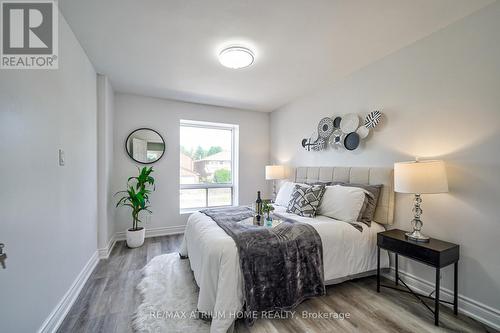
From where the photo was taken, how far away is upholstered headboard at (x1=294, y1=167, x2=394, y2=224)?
2.34 m

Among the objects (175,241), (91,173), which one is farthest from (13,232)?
(175,241)

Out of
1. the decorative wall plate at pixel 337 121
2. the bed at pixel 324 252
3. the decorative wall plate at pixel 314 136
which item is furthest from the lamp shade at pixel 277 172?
the decorative wall plate at pixel 337 121

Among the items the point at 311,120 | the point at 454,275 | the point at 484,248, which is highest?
the point at 311,120

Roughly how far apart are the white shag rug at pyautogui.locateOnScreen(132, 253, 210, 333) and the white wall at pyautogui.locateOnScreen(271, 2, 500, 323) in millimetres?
2257

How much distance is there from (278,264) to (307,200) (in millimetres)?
1048

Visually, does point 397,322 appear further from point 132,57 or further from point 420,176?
point 132,57

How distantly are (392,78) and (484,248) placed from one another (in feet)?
6.06

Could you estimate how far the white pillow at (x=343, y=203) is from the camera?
230cm

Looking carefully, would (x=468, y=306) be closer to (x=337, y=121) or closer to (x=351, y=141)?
(x=351, y=141)

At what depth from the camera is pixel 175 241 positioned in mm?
3562

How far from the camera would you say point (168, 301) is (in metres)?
1.93

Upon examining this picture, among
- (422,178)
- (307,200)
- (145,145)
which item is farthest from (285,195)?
(145,145)

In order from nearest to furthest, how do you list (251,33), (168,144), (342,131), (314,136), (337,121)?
(251,33) < (342,131) < (337,121) < (314,136) < (168,144)

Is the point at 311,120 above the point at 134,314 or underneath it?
above
